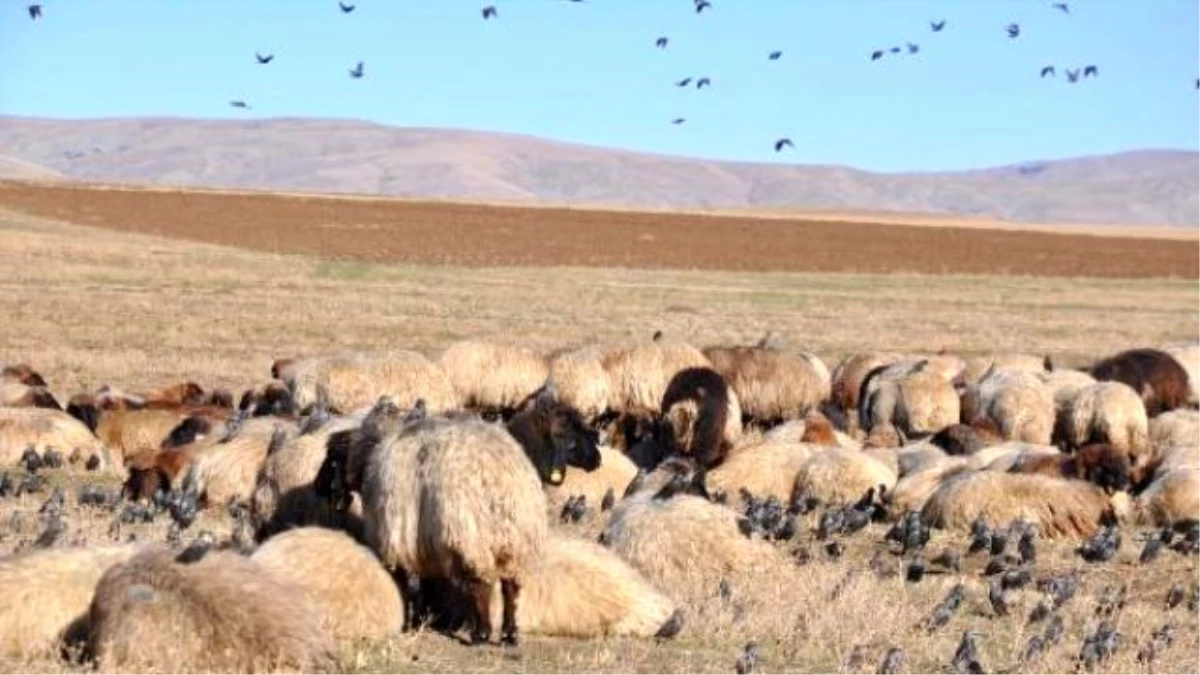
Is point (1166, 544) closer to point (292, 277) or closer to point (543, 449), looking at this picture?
point (543, 449)

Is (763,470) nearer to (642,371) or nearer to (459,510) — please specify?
(642,371)

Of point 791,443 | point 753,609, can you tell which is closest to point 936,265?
point 791,443

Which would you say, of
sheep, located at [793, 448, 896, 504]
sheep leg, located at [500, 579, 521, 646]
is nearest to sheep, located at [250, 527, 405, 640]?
sheep leg, located at [500, 579, 521, 646]

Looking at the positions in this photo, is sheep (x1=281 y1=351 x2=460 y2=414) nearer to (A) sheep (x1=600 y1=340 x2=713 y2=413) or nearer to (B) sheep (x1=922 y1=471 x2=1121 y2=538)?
(A) sheep (x1=600 y1=340 x2=713 y2=413)

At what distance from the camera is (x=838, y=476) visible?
45.1ft

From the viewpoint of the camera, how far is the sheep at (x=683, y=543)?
33.4ft

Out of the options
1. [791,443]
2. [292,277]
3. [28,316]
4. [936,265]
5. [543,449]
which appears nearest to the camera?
[543,449]

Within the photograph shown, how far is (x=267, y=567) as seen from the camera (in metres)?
8.16

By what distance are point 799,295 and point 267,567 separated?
34.4 m

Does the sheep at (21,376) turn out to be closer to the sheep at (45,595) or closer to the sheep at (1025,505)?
the sheep at (1025,505)

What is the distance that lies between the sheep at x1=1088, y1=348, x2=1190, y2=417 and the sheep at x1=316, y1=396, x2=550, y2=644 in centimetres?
1259

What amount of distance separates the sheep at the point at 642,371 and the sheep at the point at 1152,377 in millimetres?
4980

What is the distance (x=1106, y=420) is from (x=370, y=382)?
23.0 ft

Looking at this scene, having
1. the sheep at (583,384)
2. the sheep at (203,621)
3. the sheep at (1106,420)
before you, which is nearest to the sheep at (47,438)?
the sheep at (583,384)
